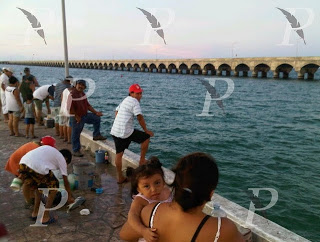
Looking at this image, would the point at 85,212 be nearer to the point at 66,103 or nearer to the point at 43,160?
the point at 43,160

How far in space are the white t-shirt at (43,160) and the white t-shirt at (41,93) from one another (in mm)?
6125

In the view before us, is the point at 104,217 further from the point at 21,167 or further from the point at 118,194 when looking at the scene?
the point at 21,167

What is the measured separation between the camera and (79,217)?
185 inches

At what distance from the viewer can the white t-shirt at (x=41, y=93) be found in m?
9.81

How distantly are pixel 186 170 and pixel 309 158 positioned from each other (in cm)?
1277

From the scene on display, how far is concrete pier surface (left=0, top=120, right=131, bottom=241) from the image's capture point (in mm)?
4176

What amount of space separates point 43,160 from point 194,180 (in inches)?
119

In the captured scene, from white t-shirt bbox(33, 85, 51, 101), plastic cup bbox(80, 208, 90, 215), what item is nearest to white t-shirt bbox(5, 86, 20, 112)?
white t-shirt bbox(33, 85, 51, 101)

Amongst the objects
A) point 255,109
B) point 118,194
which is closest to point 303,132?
point 255,109

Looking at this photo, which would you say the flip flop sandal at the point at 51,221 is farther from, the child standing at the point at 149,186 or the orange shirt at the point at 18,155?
the child standing at the point at 149,186

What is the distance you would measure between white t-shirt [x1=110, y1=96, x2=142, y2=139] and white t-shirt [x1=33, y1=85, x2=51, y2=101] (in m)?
5.23

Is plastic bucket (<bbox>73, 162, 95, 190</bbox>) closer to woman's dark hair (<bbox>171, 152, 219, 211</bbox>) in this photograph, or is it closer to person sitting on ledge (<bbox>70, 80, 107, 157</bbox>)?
person sitting on ledge (<bbox>70, 80, 107, 157</bbox>)

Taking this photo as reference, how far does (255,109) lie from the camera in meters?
27.1

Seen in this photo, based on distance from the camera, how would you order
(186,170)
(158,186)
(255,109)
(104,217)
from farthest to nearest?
1. (255,109)
2. (104,217)
3. (158,186)
4. (186,170)
